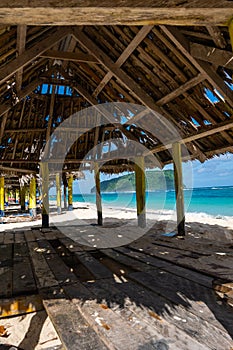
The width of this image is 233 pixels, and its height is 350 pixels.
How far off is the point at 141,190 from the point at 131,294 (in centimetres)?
585

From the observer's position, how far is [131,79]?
529 cm

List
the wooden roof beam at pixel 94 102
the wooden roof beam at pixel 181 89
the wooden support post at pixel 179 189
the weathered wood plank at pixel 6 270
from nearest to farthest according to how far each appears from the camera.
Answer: the weathered wood plank at pixel 6 270, the wooden roof beam at pixel 181 89, the wooden support post at pixel 179 189, the wooden roof beam at pixel 94 102

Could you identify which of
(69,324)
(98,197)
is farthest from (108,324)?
(98,197)

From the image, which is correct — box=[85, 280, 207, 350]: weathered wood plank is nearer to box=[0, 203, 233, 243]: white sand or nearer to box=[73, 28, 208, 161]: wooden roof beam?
box=[0, 203, 233, 243]: white sand

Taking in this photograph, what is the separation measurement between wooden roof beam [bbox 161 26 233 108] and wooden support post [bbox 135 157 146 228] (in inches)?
177

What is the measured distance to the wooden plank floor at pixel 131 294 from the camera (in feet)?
6.16

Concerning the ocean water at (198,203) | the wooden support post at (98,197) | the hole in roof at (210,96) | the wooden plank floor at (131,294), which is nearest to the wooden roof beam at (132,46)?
the hole in roof at (210,96)

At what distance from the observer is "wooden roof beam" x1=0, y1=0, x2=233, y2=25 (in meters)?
1.66

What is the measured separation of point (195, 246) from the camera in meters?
5.14

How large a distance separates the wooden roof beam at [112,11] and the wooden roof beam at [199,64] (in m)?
2.20

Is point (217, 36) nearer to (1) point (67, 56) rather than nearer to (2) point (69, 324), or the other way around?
(1) point (67, 56)

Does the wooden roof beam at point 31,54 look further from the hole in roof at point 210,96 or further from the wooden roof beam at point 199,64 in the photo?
the hole in roof at point 210,96

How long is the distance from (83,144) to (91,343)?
903 cm

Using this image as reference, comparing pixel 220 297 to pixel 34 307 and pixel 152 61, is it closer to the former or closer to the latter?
pixel 34 307
